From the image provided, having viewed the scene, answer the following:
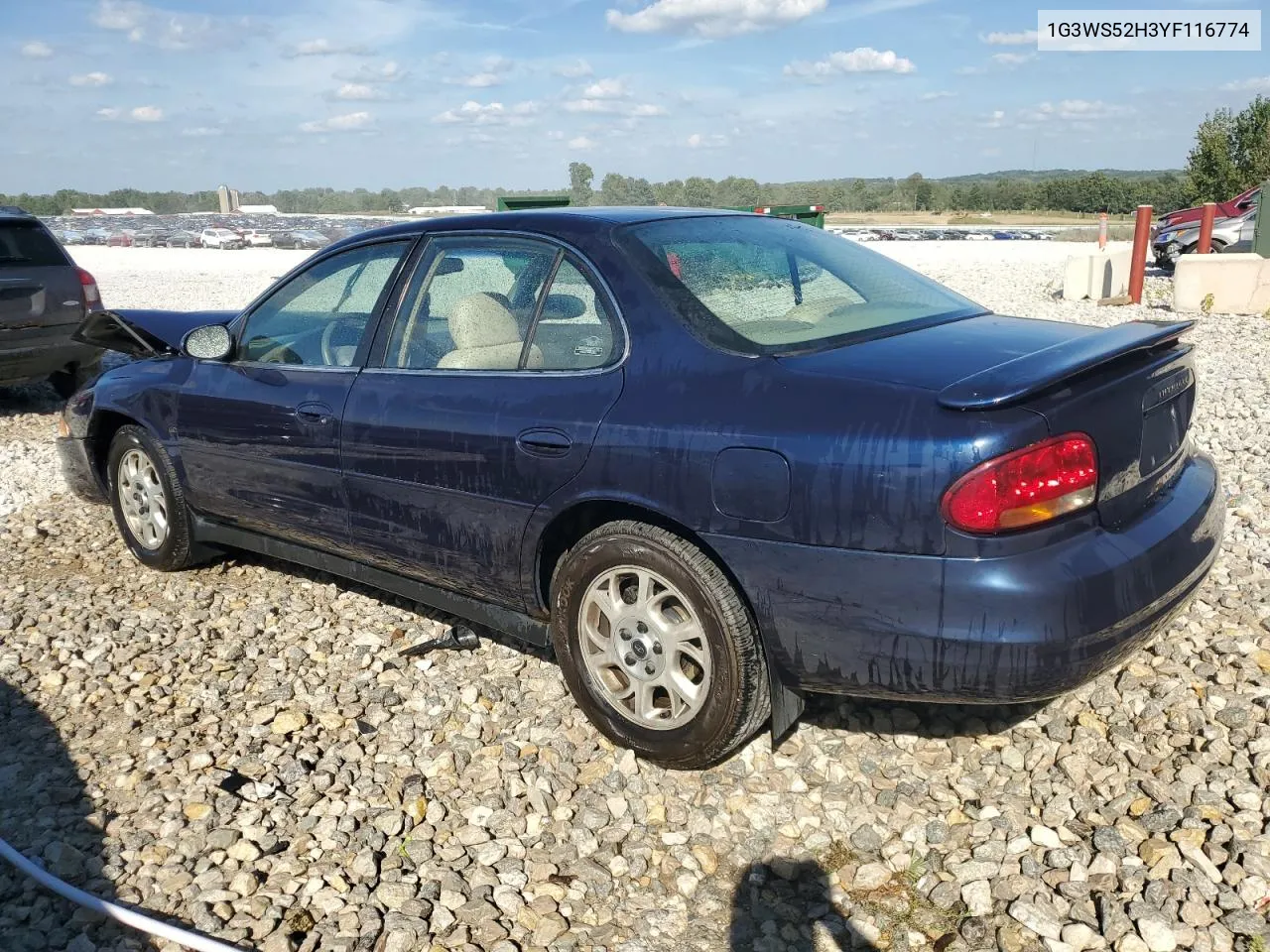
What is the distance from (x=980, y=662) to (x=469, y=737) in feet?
5.77

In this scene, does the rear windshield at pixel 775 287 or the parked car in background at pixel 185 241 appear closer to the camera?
the rear windshield at pixel 775 287

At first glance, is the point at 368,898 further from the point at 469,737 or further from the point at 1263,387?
the point at 1263,387

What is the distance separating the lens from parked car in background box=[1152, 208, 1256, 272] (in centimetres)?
1875

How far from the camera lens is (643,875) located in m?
2.79

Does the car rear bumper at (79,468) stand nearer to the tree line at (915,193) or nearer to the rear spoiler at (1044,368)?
the rear spoiler at (1044,368)

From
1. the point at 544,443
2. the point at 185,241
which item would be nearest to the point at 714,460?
the point at 544,443

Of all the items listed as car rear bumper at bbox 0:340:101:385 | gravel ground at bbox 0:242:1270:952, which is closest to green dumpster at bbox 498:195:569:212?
car rear bumper at bbox 0:340:101:385

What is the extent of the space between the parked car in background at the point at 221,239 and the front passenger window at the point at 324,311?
1453 inches

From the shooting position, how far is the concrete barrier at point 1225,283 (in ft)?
40.1

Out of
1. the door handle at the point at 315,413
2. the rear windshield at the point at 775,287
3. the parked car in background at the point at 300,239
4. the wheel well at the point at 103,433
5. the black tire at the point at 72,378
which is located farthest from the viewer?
the parked car in background at the point at 300,239

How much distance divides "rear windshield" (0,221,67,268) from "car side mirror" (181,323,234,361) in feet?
17.7

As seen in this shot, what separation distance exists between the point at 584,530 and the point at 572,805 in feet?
2.74

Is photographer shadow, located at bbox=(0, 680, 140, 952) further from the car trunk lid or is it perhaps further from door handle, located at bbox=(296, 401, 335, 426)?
the car trunk lid

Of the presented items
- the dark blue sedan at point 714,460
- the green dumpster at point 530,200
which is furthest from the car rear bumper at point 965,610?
the green dumpster at point 530,200
